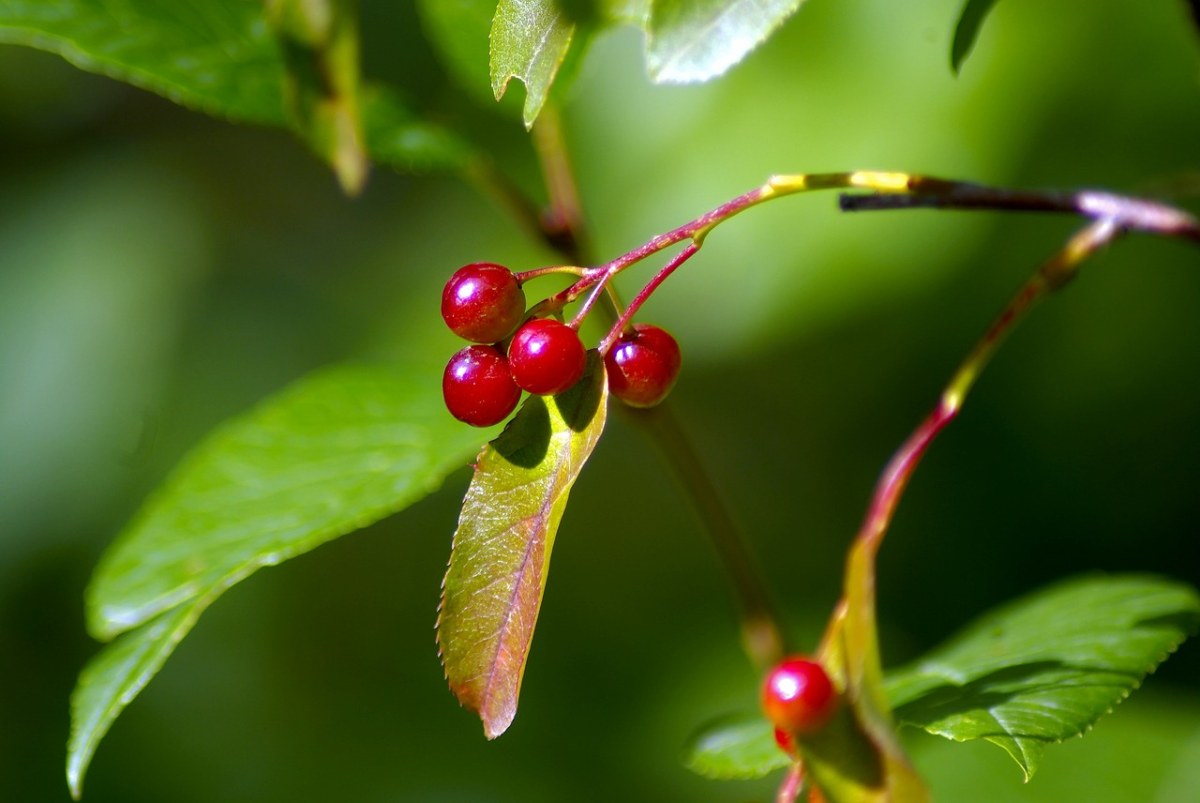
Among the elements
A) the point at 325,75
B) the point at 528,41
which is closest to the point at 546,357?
the point at 528,41

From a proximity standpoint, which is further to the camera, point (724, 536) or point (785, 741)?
point (724, 536)

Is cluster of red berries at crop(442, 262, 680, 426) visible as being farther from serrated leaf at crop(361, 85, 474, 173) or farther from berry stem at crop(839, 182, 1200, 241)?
serrated leaf at crop(361, 85, 474, 173)

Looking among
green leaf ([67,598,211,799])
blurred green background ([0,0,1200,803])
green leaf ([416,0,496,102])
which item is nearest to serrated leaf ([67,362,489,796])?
green leaf ([67,598,211,799])

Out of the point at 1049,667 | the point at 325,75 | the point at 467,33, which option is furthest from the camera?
the point at 467,33

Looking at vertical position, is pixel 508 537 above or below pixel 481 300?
below

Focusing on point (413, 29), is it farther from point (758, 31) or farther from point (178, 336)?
point (758, 31)

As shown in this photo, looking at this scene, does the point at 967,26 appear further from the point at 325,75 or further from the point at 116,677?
the point at 116,677
